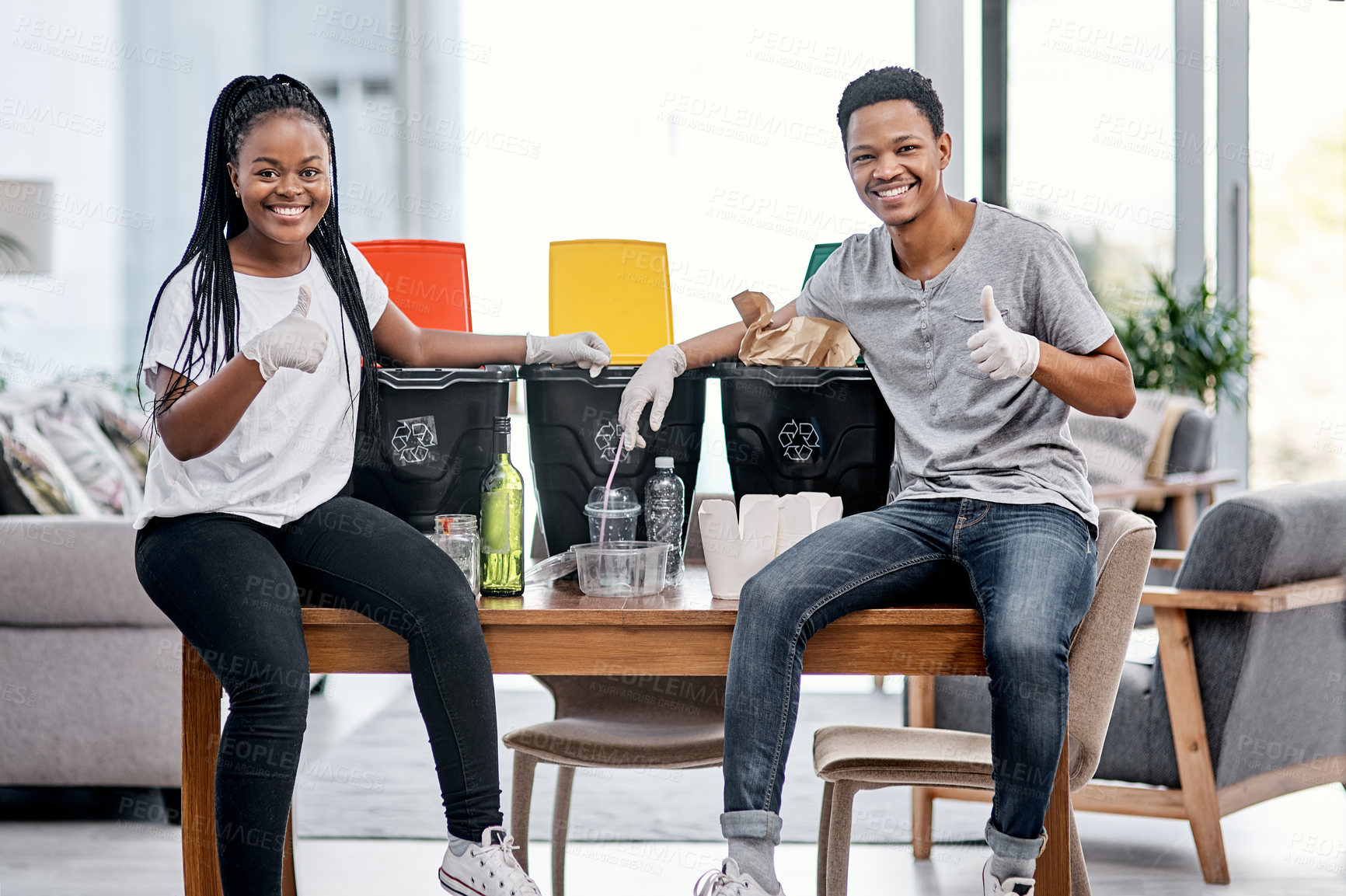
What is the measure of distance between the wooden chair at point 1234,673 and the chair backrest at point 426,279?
133 cm

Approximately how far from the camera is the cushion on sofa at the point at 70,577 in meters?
2.60

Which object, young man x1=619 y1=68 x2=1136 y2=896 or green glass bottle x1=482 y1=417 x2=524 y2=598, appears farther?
green glass bottle x1=482 y1=417 x2=524 y2=598

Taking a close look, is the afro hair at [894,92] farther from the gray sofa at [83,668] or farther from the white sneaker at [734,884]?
the gray sofa at [83,668]

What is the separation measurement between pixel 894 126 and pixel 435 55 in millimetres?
3288

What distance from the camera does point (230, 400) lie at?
152cm

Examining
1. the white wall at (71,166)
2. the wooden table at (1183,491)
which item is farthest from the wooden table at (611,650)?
the white wall at (71,166)

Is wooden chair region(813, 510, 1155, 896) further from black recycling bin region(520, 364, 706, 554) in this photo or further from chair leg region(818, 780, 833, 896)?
black recycling bin region(520, 364, 706, 554)

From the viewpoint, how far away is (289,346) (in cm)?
151

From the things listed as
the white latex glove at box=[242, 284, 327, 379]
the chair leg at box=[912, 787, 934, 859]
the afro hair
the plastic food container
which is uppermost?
the afro hair

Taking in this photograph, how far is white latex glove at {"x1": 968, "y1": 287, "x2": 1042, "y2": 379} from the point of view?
1.59 m

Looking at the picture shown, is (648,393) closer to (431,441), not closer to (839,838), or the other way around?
(431,441)

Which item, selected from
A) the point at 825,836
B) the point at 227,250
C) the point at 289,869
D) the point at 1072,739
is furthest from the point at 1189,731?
the point at 227,250

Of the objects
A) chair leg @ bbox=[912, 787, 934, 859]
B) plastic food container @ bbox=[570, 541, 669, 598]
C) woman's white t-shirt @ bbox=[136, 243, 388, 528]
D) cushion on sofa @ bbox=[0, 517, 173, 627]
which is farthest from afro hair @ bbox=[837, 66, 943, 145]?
cushion on sofa @ bbox=[0, 517, 173, 627]

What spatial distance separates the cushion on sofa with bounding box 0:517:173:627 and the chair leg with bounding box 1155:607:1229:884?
213 centimetres
